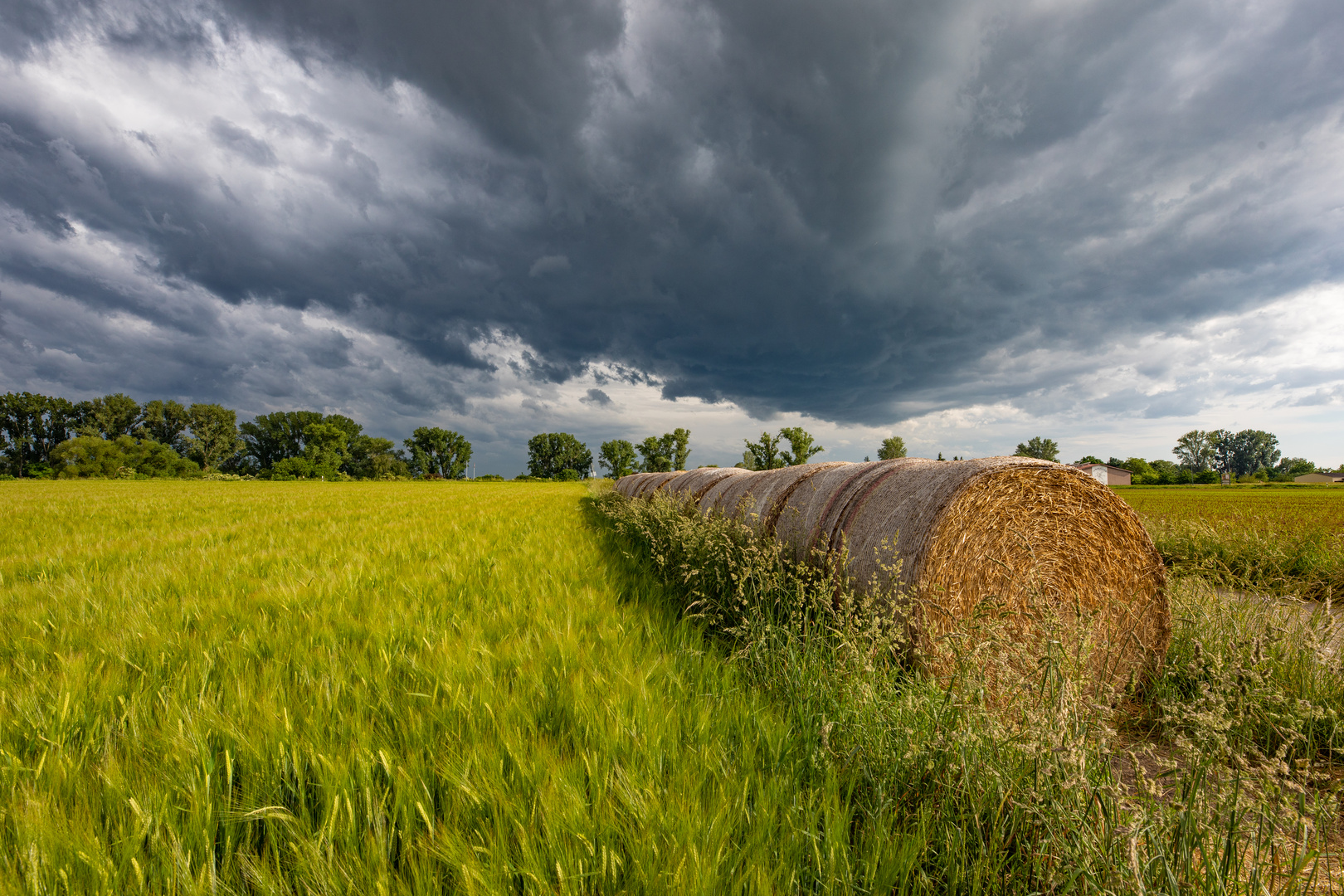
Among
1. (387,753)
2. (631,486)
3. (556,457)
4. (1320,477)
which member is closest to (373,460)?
(556,457)

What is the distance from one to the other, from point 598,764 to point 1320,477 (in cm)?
11838

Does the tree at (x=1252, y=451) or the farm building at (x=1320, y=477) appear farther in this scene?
the tree at (x=1252, y=451)

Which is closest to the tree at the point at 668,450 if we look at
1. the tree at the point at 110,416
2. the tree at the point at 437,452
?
the tree at the point at 437,452

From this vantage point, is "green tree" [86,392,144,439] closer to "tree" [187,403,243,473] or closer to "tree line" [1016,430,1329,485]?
"tree" [187,403,243,473]

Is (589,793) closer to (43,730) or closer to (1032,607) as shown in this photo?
(43,730)

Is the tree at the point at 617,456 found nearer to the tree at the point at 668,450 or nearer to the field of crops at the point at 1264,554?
the tree at the point at 668,450

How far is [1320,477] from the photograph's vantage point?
2776 inches

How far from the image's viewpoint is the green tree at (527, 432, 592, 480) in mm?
107625

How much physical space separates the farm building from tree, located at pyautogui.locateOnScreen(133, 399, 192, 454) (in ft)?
580

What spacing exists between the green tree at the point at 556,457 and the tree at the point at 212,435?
52.8 meters

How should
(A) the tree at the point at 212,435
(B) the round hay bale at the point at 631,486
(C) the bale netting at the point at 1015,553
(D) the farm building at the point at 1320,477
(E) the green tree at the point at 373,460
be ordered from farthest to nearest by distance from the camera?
1. (E) the green tree at the point at 373,460
2. (A) the tree at the point at 212,435
3. (D) the farm building at the point at 1320,477
4. (B) the round hay bale at the point at 631,486
5. (C) the bale netting at the point at 1015,553

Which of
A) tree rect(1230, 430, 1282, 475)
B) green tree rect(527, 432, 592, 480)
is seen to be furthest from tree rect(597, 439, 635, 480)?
tree rect(1230, 430, 1282, 475)

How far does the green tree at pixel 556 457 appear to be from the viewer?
107625 millimetres

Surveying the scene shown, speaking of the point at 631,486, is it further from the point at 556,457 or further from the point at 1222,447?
the point at 1222,447
